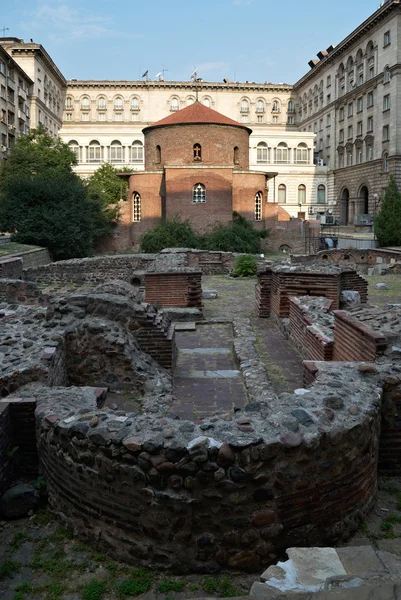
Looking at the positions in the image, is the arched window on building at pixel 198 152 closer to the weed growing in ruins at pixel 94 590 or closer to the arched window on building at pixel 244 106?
the arched window on building at pixel 244 106

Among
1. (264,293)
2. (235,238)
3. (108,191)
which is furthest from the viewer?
(108,191)

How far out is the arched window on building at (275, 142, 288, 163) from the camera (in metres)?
56.4

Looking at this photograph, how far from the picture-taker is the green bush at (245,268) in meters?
20.5

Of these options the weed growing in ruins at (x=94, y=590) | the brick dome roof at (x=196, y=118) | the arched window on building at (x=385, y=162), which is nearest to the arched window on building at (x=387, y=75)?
the arched window on building at (x=385, y=162)

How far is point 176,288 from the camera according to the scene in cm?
1314

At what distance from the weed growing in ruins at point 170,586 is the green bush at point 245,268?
57.3 feet

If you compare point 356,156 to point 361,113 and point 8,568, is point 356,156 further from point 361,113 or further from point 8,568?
point 8,568

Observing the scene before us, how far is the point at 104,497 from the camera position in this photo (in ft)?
11.7

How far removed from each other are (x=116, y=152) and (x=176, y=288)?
4695 centimetres

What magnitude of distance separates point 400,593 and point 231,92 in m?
69.7

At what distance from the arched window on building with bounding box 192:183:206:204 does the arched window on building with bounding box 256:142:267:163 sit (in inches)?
879

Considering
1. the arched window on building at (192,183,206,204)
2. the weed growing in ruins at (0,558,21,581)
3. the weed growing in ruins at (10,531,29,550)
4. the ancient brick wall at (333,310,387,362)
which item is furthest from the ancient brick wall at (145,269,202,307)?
the arched window on building at (192,183,206,204)

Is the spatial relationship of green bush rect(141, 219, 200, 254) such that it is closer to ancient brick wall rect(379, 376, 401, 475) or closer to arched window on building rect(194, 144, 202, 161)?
arched window on building rect(194, 144, 202, 161)

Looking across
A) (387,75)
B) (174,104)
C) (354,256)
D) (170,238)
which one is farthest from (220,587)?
(174,104)
